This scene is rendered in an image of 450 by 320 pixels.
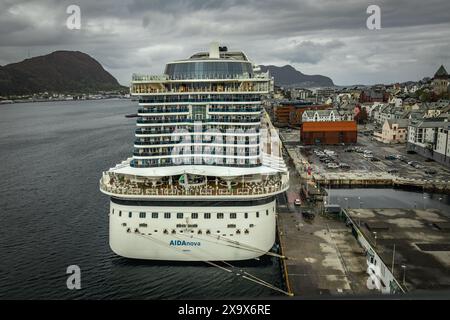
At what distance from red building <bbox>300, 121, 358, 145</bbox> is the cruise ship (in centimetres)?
A: 4095

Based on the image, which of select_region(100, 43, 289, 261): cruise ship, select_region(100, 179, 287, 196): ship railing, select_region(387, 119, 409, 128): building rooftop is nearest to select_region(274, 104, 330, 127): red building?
select_region(387, 119, 409, 128): building rooftop

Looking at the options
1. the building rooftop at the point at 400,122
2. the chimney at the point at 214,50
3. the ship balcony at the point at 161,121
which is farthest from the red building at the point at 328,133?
the ship balcony at the point at 161,121

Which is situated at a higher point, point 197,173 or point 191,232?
point 197,173

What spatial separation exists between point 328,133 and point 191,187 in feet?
158

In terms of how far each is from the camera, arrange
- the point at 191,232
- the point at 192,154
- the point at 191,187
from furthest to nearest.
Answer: the point at 192,154, the point at 191,187, the point at 191,232

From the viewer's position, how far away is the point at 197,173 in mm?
21078

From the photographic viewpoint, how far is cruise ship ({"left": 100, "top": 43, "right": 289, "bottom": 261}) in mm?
20188

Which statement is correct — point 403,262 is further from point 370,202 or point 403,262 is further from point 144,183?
point 370,202

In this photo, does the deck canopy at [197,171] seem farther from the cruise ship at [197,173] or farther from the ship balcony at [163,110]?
the ship balcony at [163,110]

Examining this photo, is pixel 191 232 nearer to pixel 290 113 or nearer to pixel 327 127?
pixel 327 127

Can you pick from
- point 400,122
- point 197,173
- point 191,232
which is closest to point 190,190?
point 197,173
